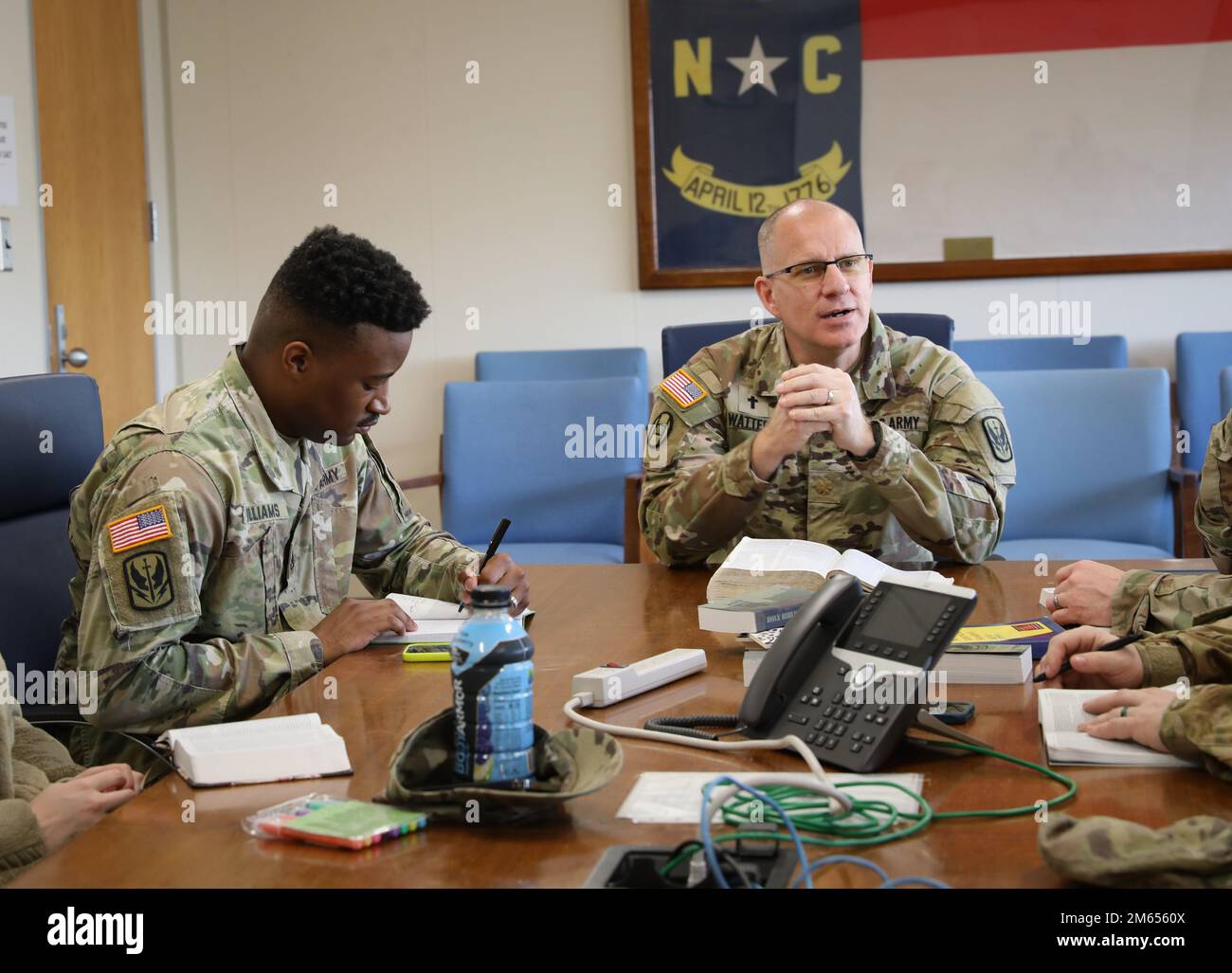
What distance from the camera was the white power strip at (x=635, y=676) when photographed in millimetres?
1370

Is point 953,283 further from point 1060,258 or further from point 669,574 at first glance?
point 669,574

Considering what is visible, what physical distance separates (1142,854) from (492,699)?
48cm

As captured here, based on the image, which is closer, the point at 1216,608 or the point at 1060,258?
the point at 1216,608

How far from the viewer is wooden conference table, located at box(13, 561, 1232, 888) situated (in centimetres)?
93

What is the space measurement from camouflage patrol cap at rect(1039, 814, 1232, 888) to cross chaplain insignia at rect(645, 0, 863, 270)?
12.0ft

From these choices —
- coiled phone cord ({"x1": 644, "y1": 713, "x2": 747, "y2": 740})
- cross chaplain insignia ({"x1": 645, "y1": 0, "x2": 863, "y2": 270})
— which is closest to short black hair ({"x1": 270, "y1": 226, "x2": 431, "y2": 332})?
coiled phone cord ({"x1": 644, "y1": 713, "x2": 747, "y2": 740})

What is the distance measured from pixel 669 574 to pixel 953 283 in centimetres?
244

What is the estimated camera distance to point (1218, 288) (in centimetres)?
420

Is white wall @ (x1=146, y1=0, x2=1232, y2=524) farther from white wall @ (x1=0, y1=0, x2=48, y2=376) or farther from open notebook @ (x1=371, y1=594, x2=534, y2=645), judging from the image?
open notebook @ (x1=371, y1=594, x2=534, y2=645)

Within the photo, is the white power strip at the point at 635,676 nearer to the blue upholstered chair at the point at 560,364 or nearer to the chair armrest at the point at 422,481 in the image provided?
the chair armrest at the point at 422,481

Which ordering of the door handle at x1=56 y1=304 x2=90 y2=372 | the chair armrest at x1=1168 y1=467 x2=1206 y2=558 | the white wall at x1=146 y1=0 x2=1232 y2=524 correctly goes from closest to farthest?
the chair armrest at x1=1168 y1=467 x2=1206 y2=558 < the door handle at x1=56 y1=304 x2=90 y2=372 < the white wall at x1=146 y1=0 x2=1232 y2=524
